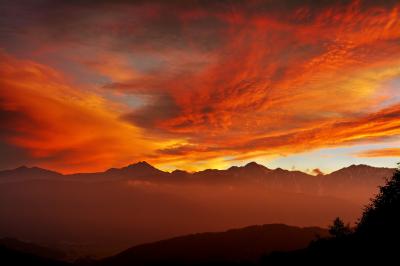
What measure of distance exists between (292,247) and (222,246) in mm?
35524

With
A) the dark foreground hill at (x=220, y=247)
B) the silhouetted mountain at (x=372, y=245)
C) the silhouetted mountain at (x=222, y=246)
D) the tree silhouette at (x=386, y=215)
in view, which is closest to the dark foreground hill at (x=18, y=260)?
the dark foreground hill at (x=220, y=247)

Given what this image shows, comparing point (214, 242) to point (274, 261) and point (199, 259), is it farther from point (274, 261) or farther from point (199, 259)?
point (274, 261)

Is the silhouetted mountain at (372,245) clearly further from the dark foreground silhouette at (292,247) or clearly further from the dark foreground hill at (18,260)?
the dark foreground hill at (18,260)

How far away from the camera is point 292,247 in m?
157

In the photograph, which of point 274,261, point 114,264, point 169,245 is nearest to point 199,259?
point 169,245

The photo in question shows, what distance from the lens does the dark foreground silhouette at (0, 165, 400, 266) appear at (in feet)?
167

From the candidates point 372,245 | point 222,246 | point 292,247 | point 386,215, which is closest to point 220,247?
point 222,246

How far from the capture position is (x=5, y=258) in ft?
415

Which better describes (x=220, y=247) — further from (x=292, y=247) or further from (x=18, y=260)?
(x=18, y=260)

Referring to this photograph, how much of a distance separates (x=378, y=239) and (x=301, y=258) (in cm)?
1432

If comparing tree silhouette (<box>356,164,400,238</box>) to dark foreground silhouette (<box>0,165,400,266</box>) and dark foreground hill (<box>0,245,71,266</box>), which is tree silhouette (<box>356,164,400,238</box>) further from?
dark foreground hill (<box>0,245,71,266</box>)

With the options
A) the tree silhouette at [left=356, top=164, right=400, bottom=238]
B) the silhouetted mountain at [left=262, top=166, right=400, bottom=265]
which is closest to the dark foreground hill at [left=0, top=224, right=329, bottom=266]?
the tree silhouette at [left=356, top=164, right=400, bottom=238]

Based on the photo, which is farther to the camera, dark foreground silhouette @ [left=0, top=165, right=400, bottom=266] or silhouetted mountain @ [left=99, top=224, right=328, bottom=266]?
silhouetted mountain @ [left=99, top=224, right=328, bottom=266]

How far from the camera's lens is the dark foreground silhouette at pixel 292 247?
167 ft
